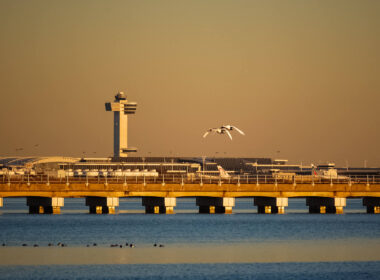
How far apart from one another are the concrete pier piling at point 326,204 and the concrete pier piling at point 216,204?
48.6ft

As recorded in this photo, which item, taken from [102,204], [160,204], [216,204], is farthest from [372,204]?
[102,204]

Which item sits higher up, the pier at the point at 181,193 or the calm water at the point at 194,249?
the pier at the point at 181,193

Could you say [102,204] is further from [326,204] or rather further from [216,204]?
[326,204]

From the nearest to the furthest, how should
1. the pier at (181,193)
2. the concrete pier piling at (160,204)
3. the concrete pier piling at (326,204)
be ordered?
1. the pier at (181,193)
2. the concrete pier piling at (160,204)
3. the concrete pier piling at (326,204)

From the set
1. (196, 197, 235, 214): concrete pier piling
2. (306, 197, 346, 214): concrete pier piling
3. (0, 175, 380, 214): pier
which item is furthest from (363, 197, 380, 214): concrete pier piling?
(196, 197, 235, 214): concrete pier piling

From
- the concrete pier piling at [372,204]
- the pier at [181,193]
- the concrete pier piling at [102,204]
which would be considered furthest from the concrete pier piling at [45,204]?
the concrete pier piling at [372,204]

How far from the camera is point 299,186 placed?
5866 inches

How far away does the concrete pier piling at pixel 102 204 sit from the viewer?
145375 mm

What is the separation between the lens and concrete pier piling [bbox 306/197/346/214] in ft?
500

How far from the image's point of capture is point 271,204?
155 meters

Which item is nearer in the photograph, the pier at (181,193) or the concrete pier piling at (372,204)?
the pier at (181,193)

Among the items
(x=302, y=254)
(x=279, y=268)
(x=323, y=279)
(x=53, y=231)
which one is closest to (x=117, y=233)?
(x=53, y=231)

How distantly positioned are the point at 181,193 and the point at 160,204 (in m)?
8.77

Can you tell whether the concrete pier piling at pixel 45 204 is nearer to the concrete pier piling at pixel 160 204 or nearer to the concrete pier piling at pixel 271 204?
the concrete pier piling at pixel 160 204
